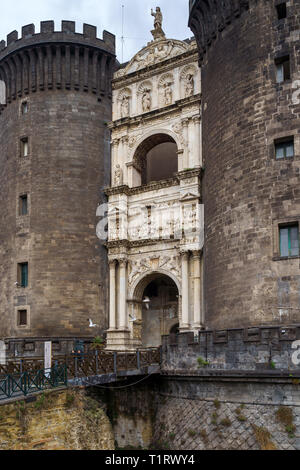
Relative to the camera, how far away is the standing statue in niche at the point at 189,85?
94.0 feet

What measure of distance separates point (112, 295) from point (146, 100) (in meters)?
10.8

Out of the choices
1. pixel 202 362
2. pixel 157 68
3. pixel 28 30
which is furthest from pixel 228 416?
pixel 28 30

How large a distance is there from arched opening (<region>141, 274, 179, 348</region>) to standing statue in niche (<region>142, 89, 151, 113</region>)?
9262 mm

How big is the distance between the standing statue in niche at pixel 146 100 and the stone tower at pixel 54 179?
132 inches

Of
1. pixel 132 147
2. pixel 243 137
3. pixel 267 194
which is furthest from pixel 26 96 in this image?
pixel 267 194

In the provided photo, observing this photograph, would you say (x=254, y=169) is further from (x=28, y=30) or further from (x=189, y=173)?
(x=28, y=30)

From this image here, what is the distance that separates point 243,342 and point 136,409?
7140mm

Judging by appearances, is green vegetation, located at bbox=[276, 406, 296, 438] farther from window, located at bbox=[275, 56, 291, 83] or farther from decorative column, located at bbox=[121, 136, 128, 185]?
decorative column, located at bbox=[121, 136, 128, 185]

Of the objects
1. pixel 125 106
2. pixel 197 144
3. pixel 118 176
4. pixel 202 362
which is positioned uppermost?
pixel 125 106

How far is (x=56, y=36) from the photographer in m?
32.1

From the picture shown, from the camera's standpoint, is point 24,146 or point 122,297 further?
point 24,146

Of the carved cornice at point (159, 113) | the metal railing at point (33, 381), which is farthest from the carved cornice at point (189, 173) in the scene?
the metal railing at point (33, 381)

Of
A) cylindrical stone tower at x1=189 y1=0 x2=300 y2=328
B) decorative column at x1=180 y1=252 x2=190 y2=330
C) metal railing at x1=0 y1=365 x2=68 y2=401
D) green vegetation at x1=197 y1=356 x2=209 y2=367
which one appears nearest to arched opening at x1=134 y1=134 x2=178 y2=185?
decorative column at x1=180 y1=252 x2=190 y2=330

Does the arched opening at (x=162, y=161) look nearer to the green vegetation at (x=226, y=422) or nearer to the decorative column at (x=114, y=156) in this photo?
the decorative column at (x=114, y=156)
